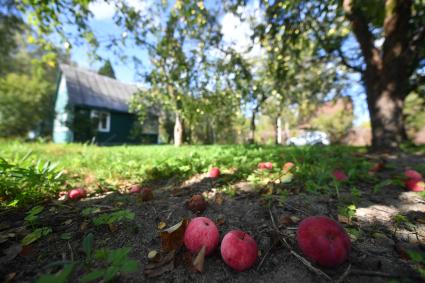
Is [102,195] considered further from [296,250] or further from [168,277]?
[296,250]

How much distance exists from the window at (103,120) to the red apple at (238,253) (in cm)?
1869

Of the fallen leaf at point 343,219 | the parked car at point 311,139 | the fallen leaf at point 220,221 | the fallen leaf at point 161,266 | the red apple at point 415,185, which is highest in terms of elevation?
the parked car at point 311,139

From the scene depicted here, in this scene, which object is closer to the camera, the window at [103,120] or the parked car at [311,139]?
the parked car at [311,139]

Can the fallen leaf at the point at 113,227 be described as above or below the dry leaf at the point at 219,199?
below

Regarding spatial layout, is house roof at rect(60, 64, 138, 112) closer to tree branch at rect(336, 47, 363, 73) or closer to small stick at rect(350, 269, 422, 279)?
tree branch at rect(336, 47, 363, 73)

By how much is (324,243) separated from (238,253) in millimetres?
435

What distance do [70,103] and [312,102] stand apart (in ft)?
57.8

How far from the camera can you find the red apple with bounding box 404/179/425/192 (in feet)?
7.84

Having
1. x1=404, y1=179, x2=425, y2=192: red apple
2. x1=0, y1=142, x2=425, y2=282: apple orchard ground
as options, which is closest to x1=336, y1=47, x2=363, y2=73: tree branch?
x1=0, y1=142, x2=425, y2=282: apple orchard ground

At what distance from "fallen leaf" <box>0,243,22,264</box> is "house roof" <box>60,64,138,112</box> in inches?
696

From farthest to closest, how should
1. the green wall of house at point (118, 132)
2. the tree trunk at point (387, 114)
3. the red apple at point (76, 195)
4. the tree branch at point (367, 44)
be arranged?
the green wall of house at point (118, 132), the tree branch at point (367, 44), the tree trunk at point (387, 114), the red apple at point (76, 195)

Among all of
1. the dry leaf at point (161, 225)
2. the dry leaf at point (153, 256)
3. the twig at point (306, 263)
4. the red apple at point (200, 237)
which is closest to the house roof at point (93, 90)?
the dry leaf at point (161, 225)

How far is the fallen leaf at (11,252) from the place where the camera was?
4.09 ft

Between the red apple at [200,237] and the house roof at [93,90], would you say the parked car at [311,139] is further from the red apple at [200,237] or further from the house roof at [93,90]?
the house roof at [93,90]
